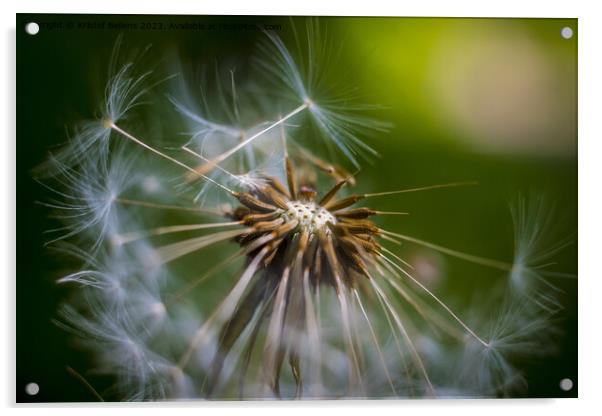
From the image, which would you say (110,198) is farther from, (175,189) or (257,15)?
(257,15)

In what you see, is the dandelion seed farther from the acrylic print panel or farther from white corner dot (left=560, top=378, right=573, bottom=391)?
white corner dot (left=560, top=378, right=573, bottom=391)

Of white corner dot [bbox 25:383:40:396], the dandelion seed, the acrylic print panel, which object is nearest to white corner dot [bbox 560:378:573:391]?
the acrylic print panel

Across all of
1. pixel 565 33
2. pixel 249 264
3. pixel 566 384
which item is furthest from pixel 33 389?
pixel 565 33

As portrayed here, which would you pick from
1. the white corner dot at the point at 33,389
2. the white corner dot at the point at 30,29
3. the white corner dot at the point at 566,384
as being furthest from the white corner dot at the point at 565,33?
the white corner dot at the point at 33,389

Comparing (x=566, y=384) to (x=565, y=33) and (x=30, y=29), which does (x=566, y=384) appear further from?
(x=30, y=29)

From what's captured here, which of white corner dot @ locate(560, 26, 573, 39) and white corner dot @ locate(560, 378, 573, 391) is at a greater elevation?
white corner dot @ locate(560, 26, 573, 39)

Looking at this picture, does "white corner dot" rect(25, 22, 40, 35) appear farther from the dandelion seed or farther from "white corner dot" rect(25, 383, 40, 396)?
"white corner dot" rect(25, 383, 40, 396)

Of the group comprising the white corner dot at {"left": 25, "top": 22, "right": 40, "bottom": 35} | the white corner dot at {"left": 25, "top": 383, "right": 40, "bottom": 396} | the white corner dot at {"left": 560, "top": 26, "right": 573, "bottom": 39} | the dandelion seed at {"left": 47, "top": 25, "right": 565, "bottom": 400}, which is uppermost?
the white corner dot at {"left": 25, "top": 22, "right": 40, "bottom": 35}

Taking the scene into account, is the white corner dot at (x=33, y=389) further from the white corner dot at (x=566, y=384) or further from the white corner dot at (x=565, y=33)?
the white corner dot at (x=565, y=33)

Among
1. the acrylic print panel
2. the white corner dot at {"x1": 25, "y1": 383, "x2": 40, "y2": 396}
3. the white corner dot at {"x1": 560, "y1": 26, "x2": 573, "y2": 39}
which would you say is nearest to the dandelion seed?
the acrylic print panel
